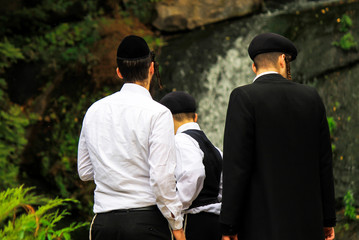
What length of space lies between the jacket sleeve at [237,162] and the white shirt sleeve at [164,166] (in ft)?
1.16

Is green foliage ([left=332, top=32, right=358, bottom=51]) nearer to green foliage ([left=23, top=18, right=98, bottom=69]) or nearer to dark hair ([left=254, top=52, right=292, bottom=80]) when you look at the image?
green foliage ([left=23, top=18, right=98, bottom=69])

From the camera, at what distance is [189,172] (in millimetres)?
3951

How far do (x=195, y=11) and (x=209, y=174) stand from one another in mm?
8523

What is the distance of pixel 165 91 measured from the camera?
1017 centimetres

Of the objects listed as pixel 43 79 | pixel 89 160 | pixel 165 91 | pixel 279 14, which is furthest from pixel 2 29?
pixel 89 160

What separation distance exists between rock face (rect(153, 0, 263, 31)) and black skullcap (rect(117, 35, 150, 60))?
28.4 ft

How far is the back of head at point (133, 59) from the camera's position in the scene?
11.0 ft

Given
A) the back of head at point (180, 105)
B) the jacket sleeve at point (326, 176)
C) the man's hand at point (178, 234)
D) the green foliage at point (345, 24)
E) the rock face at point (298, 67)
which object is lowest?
the man's hand at point (178, 234)

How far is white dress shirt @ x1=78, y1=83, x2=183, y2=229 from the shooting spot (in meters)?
3.13

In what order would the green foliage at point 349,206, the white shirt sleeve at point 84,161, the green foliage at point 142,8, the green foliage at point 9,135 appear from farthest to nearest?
the green foliage at point 142,8 < the green foliage at point 349,206 < the green foliage at point 9,135 < the white shirt sleeve at point 84,161

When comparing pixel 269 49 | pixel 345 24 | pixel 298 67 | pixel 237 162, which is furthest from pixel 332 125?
pixel 237 162

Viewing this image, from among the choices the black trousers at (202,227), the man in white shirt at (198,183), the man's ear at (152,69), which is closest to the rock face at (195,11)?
the man in white shirt at (198,183)

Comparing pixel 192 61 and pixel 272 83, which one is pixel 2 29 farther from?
pixel 272 83

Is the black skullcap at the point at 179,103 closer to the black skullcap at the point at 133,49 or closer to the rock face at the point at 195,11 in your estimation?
the black skullcap at the point at 133,49
